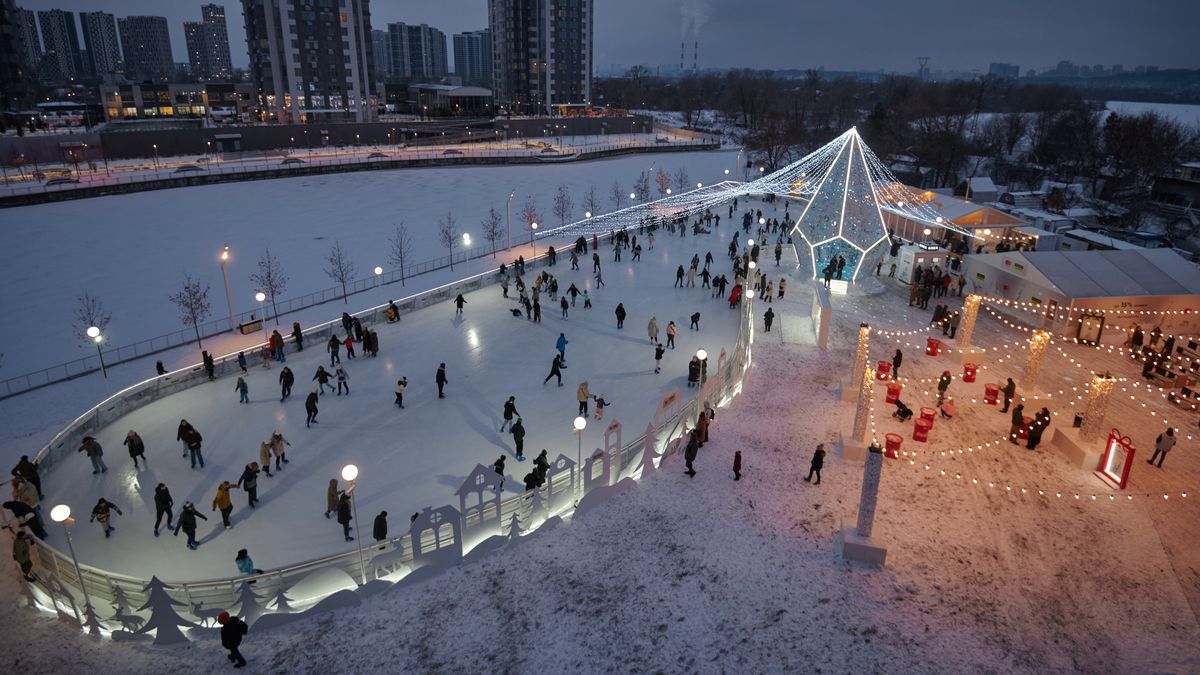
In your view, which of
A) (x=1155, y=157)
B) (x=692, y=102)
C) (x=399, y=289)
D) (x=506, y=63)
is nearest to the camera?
(x=399, y=289)

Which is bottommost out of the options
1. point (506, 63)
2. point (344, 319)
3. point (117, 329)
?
point (117, 329)

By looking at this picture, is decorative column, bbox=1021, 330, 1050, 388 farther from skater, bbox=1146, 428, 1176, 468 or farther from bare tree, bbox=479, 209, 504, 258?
bare tree, bbox=479, 209, 504, 258

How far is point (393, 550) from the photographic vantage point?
806 cm

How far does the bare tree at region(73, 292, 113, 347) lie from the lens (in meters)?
17.5

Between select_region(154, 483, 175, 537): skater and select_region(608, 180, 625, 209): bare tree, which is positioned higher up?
select_region(608, 180, 625, 209): bare tree

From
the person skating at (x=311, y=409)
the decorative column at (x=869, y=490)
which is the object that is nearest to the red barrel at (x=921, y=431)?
the decorative column at (x=869, y=490)

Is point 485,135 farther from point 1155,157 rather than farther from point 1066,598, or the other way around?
point 1066,598

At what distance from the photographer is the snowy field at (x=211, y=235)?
19719mm

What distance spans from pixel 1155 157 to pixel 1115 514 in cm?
3956

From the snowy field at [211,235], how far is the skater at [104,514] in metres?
9.48

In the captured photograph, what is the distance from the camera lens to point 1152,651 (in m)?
7.18

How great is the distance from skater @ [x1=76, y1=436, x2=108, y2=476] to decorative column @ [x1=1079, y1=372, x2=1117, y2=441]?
15.5 meters

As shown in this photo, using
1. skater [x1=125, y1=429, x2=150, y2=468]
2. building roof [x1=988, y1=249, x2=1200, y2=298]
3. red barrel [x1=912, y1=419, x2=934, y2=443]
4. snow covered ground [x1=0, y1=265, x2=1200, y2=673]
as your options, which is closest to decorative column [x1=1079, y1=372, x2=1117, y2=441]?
snow covered ground [x1=0, y1=265, x2=1200, y2=673]

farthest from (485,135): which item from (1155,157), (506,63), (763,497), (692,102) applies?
(763,497)
